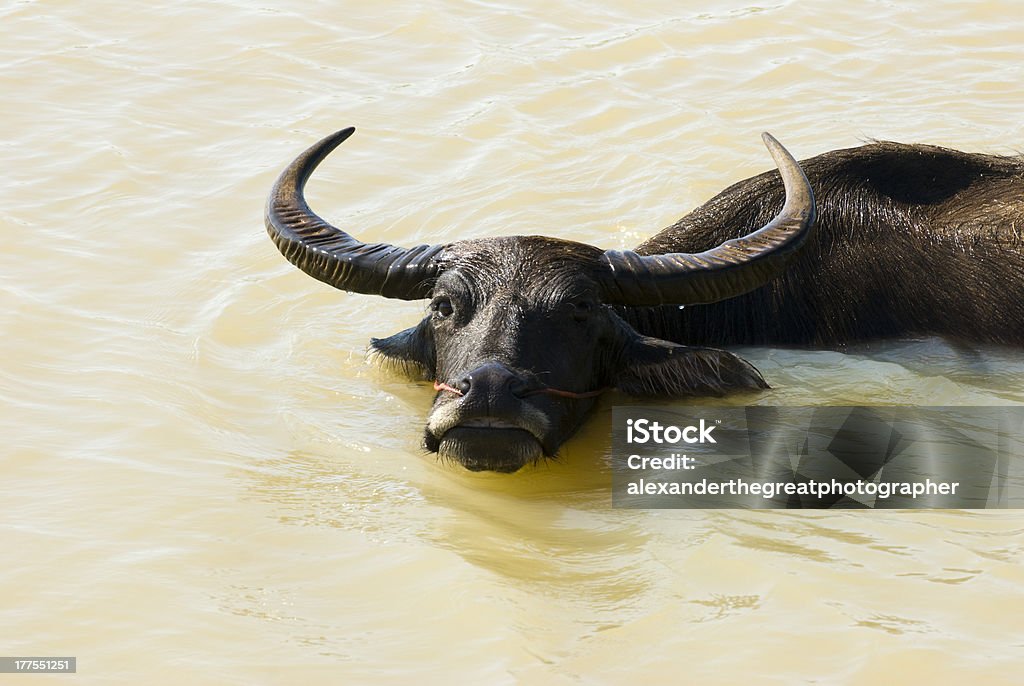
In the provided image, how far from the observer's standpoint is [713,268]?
5.65m

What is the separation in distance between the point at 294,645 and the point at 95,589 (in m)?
0.72

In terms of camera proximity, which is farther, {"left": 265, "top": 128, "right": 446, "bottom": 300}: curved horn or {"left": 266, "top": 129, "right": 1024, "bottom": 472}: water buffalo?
{"left": 265, "top": 128, "right": 446, "bottom": 300}: curved horn

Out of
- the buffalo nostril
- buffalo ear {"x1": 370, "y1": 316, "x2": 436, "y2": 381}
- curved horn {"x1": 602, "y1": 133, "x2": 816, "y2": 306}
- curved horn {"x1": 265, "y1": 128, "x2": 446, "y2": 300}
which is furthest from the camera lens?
buffalo ear {"x1": 370, "y1": 316, "x2": 436, "y2": 381}

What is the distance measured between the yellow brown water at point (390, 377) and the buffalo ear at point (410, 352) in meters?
0.09

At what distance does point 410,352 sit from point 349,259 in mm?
566

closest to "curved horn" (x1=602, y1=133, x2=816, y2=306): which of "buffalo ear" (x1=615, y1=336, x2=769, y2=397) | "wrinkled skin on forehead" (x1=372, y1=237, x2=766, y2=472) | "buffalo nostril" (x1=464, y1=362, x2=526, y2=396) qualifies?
"wrinkled skin on forehead" (x1=372, y1=237, x2=766, y2=472)

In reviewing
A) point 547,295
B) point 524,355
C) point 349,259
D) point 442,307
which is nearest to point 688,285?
point 547,295

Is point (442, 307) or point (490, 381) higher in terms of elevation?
point (442, 307)

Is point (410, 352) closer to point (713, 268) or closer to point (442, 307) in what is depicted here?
point (442, 307)

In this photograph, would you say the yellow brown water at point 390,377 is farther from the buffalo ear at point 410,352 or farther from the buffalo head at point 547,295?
the buffalo head at point 547,295

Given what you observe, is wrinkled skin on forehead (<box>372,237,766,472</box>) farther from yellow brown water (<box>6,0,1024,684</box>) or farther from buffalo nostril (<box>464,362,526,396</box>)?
yellow brown water (<box>6,0,1024,684</box>)

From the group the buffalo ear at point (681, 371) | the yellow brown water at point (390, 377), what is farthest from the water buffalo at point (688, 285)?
the yellow brown water at point (390, 377)

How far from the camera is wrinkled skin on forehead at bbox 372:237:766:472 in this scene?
4.98 meters

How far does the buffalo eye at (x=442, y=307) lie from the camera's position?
5615 millimetres
